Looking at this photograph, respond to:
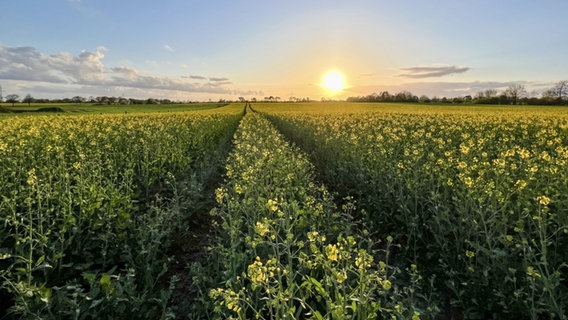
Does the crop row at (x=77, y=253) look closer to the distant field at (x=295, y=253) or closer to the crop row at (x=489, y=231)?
the distant field at (x=295, y=253)

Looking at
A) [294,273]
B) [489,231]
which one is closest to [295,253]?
[294,273]

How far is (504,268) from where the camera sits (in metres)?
4.00

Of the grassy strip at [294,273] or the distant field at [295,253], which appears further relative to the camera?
the distant field at [295,253]

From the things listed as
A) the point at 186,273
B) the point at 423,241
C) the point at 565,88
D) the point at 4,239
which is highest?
the point at 565,88

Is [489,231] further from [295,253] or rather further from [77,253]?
[77,253]

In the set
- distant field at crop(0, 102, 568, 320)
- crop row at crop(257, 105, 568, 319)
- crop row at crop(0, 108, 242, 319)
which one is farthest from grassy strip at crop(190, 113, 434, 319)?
crop row at crop(0, 108, 242, 319)

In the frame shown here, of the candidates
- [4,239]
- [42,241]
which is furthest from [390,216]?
[4,239]

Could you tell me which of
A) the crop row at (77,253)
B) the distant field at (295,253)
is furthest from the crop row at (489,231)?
the crop row at (77,253)

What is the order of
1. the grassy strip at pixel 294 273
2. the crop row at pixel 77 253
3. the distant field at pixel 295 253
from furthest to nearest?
the crop row at pixel 77 253 → the distant field at pixel 295 253 → the grassy strip at pixel 294 273

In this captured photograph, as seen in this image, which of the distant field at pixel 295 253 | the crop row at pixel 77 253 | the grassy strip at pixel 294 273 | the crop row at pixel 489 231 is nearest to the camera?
the grassy strip at pixel 294 273

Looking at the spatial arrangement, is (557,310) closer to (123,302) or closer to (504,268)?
(504,268)

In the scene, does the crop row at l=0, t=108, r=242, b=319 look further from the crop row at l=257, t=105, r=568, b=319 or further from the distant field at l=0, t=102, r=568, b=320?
the crop row at l=257, t=105, r=568, b=319

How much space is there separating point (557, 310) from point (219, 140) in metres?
17.6

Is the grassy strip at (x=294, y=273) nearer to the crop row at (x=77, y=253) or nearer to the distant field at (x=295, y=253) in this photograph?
the distant field at (x=295, y=253)
